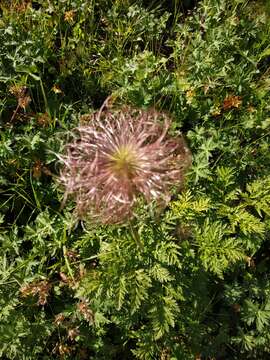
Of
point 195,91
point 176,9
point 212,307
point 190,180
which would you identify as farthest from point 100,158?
point 176,9

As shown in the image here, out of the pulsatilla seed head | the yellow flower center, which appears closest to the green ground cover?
the pulsatilla seed head

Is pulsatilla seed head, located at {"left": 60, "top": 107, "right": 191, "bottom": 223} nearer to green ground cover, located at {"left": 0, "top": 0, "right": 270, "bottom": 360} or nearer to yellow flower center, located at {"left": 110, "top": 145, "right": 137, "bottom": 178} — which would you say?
yellow flower center, located at {"left": 110, "top": 145, "right": 137, "bottom": 178}

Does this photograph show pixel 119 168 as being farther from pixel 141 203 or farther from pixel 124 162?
pixel 141 203

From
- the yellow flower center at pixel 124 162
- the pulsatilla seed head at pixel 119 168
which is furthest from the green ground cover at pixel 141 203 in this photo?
the yellow flower center at pixel 124 162

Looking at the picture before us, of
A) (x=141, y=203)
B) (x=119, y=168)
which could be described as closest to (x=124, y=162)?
(x=119, y=168)

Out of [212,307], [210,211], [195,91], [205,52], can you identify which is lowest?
[212,307]

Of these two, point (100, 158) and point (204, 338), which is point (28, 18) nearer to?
point (100, 158)

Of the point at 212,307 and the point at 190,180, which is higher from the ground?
the point at 190,180
